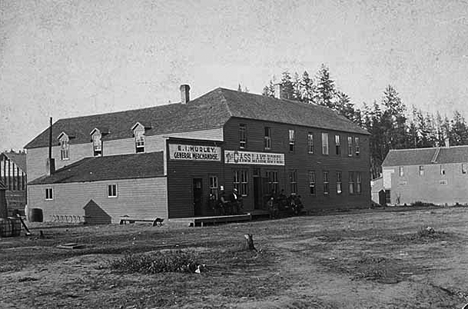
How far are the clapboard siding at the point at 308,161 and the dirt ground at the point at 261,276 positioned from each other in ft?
57.9

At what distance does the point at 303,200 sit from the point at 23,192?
31.6m

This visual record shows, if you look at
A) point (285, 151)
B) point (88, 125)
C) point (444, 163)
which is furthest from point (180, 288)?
point (444, 163)

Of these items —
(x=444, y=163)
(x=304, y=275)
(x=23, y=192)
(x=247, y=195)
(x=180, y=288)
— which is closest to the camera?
(x=180, y=288)

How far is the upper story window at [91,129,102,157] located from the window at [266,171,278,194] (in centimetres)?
1375

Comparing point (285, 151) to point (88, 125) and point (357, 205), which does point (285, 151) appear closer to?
point (357, 205)

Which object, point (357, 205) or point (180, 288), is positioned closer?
point (180, 288)

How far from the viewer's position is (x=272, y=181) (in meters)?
41.6

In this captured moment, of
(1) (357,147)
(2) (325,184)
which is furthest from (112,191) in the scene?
(1) (357,147)

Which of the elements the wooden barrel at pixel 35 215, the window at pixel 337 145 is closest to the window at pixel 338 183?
the window at pixel 337 145

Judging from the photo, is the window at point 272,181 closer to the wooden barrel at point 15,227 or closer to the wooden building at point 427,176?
the wooden barrel at point 15,227

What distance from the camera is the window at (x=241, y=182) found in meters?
38.0

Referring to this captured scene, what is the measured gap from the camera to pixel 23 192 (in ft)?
201

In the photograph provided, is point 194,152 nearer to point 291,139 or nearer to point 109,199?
point 109,199

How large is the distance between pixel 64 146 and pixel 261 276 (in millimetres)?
38330
